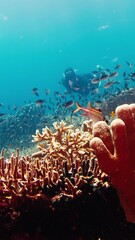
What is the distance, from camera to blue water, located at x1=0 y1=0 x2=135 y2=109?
80312 mm

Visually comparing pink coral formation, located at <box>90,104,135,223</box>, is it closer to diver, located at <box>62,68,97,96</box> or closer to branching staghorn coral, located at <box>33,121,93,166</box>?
branching staghorn coral, located at <box>33,121,93,166</box>

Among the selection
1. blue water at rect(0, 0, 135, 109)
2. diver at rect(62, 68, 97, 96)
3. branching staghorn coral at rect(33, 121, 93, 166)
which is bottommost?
branching staghorn coral at rect(33, 121, 93, 166)

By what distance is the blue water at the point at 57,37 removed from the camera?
8031 cm

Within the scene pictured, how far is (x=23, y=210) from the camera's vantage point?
121 inches

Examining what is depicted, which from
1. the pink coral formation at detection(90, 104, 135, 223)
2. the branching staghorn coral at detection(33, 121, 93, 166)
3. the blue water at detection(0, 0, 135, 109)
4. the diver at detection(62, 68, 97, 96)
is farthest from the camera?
the blue water at detection(0, 0, 135, 109)

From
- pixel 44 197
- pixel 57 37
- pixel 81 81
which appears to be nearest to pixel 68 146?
pixel 44 197

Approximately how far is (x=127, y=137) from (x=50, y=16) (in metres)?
92.5

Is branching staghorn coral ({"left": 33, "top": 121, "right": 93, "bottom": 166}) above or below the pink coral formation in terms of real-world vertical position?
above

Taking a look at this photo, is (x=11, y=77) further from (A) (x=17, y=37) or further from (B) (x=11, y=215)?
(B) (x=11, y=215)

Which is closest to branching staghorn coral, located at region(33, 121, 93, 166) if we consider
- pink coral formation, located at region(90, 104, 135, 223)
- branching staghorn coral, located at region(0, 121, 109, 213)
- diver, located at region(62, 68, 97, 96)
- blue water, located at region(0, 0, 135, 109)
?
branching staghorn coral, located at region(0, 121, 109, 213)

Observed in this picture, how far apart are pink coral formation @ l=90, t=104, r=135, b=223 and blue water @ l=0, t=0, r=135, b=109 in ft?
191

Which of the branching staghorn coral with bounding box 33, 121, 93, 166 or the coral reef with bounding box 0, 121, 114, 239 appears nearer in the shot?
the coral reef with bounding box 0, 121, 114, 239

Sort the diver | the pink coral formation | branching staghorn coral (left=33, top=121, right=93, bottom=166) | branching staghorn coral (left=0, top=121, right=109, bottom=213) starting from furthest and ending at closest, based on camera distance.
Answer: the diver < branching staghorn coral (left=33, top=121, right=93, bottom=166) < branching staghorn coral (left=0, top=121, right=109, bottom=213) < the pink coral formation

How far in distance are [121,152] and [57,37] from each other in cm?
11167
